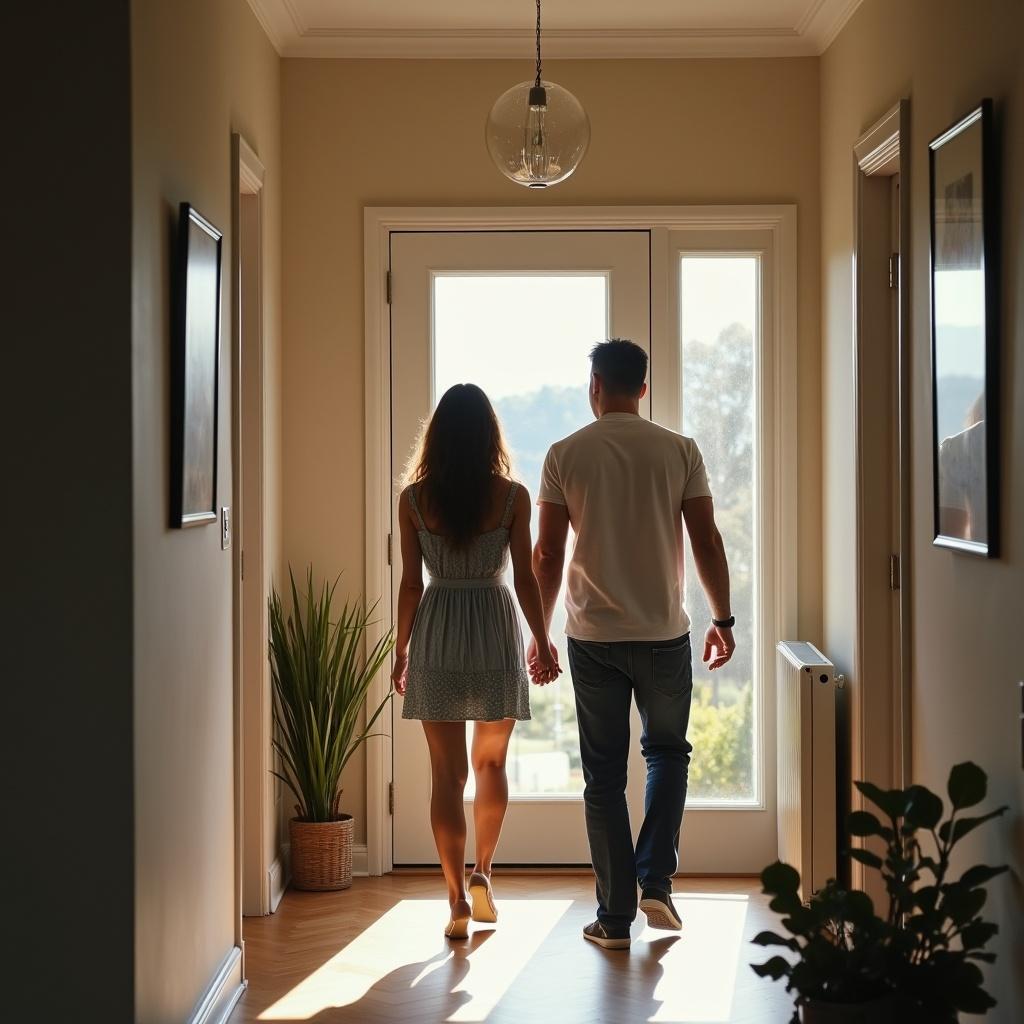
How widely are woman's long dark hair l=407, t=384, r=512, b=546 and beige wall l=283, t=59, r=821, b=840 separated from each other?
901mm

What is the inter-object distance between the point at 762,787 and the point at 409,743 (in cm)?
123

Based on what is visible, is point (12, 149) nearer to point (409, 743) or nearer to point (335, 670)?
point (335, 670)

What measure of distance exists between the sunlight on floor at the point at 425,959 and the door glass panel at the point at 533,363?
540 mm

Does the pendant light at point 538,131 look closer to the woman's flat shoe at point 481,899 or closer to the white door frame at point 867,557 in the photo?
Result: the white door frame at point 867,557

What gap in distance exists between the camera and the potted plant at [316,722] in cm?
427

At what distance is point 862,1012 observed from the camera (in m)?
2.36

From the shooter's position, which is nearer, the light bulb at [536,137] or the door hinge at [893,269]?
the light bulb at [536,137]

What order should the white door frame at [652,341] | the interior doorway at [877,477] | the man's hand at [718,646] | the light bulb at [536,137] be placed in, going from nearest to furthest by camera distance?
1. the light bulb at [536,137]
2. the interior doorway at [877,477]
3. the man's hand at [718,646]
4. the white door frame at [652,341]

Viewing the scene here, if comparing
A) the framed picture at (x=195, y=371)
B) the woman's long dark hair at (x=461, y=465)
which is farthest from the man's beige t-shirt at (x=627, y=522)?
the framed picture at (x=195, y=371)

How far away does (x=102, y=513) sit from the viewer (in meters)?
2.46

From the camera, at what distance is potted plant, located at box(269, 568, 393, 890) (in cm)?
427

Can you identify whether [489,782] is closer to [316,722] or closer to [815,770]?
[316,722]

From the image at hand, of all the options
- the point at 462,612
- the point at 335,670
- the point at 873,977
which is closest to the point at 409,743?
the point at 335,670

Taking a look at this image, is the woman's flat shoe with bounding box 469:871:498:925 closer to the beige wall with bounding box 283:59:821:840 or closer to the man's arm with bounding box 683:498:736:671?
the man's arm with bounding box 683:498:736:671
